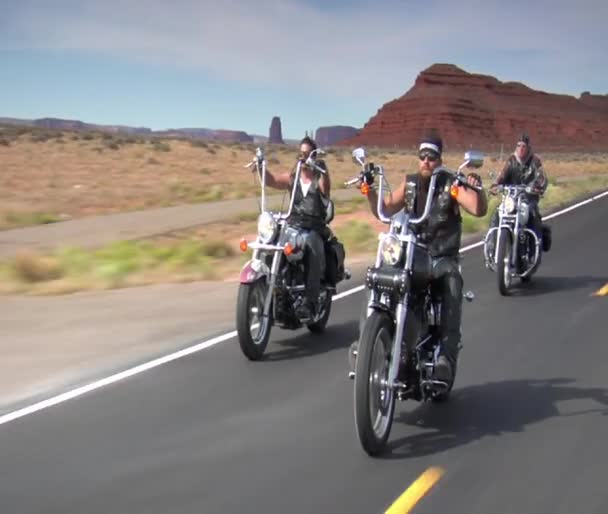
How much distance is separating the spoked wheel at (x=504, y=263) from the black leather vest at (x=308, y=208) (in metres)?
3.81

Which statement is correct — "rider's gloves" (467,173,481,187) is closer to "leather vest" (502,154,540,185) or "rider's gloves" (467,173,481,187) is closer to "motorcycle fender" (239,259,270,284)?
"motorcycle fender" (239,259,270,284)

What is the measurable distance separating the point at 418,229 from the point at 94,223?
1744cm

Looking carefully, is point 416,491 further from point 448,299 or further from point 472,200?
point 472,200

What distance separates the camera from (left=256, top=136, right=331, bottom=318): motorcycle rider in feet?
31.4

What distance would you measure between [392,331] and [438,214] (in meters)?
1.13

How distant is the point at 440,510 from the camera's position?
5230 millimetres

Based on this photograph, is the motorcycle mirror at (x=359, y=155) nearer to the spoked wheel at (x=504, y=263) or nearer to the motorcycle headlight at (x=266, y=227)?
the motorcycle headlight at (x=266, y=227)

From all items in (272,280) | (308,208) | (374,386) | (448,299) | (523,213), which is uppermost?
(308,208)

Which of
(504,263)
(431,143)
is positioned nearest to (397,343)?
(431,143)

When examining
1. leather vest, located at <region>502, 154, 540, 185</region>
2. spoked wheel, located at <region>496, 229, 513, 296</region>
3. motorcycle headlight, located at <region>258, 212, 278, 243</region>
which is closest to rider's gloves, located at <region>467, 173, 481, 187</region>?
motorcycle headlight, located at <region>258, 212, 278, 243</region>

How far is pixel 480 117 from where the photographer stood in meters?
175

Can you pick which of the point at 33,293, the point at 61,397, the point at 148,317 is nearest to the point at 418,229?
the point at 61,397

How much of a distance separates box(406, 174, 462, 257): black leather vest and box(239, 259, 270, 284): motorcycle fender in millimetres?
2390

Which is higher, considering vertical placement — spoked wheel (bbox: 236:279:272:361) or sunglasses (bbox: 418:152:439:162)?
sunglasses (bbox: 418:152:439:162)
